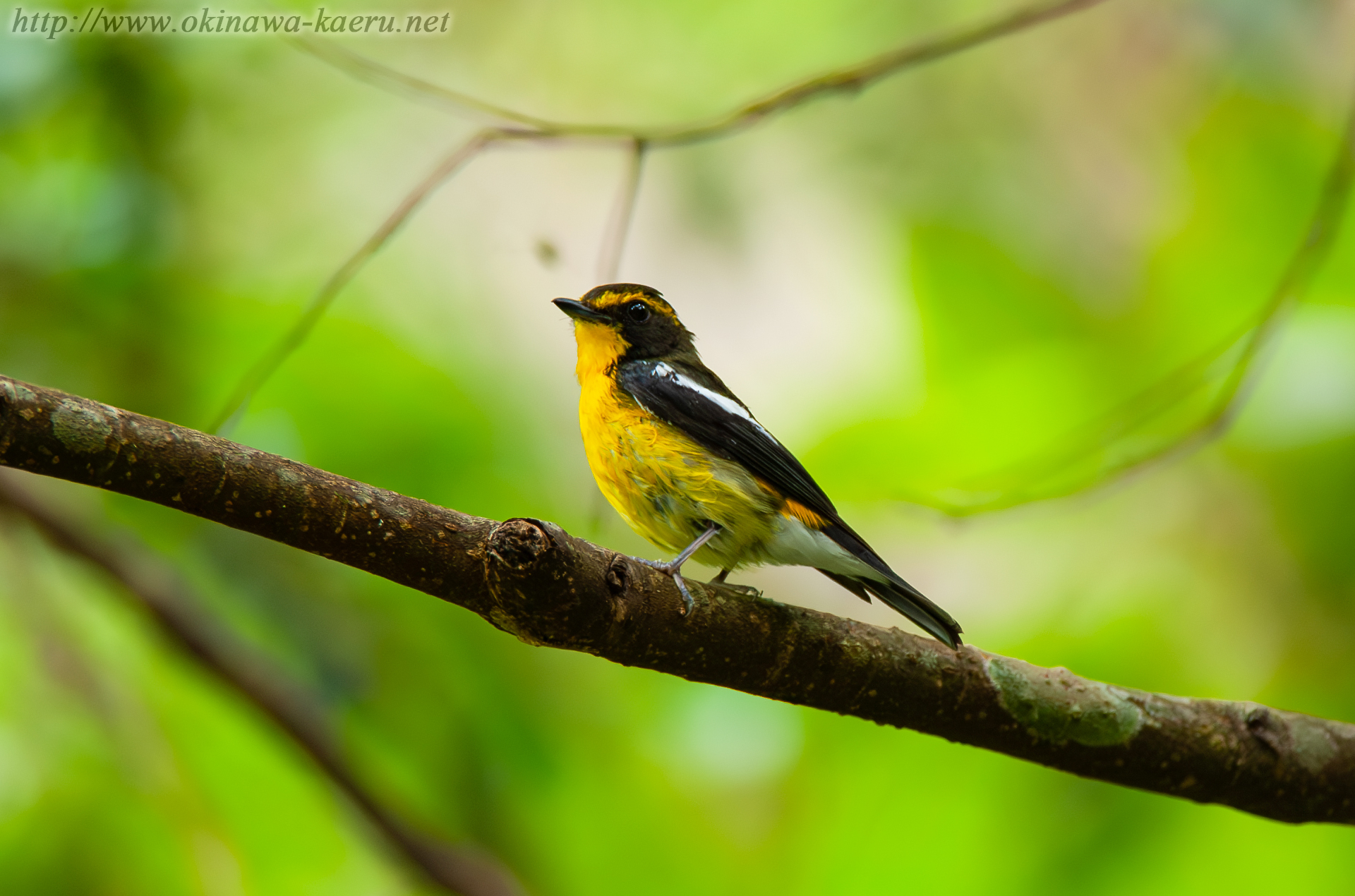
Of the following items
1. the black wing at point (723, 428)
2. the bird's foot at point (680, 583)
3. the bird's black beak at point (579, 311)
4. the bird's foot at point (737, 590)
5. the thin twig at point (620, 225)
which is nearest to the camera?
the bird's foot at point (680, 583)

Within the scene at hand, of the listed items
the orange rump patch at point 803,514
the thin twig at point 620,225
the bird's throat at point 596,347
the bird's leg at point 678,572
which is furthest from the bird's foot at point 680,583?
the bird's throat at point 596,347

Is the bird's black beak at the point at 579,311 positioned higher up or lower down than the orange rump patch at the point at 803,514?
higher up

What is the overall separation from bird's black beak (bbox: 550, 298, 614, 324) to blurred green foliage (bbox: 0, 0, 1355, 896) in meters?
0.22

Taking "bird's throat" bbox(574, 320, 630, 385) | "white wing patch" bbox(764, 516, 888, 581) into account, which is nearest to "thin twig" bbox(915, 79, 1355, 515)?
"white wing patch" bbox(764, 516, 888, 581)

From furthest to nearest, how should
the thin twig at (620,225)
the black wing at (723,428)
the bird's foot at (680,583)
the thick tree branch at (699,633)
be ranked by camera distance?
the black wing at (723,428), the thin twig at (620,225), the bird's foot at (680,583), the thick tree branch at (699,633)

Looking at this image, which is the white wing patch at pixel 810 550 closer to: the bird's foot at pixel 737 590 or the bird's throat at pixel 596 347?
the bird's foot at pixel 737 590

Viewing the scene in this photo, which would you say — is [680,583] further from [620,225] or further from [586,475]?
[586,475]

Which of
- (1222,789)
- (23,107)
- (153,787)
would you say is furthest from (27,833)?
(1222,789)

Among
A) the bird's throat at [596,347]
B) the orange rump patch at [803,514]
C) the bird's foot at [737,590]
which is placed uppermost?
the bird's throat at [596,347]

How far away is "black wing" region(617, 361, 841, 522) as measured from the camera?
3.17 m

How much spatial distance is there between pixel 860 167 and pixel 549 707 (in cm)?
297

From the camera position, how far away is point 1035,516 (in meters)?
4.25

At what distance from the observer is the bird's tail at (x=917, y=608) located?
9.13 ft

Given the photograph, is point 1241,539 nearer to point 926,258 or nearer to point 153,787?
point 926,258
